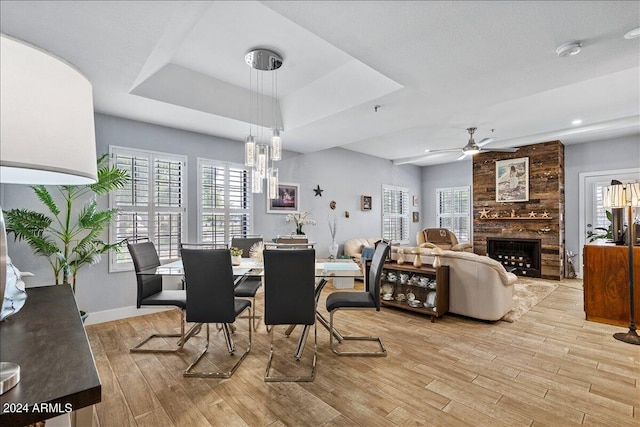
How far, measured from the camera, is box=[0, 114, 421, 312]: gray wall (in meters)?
3.46

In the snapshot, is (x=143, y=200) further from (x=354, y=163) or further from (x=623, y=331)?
(x=623, y=331)

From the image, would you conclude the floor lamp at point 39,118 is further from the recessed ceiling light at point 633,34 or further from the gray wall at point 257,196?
the gray wall at point 257,196

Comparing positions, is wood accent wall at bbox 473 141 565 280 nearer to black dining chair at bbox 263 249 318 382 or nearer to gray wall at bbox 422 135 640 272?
gray wall at bbox 422 135 640 272

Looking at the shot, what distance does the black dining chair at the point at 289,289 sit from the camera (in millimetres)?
2424

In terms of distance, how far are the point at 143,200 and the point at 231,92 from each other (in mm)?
1841

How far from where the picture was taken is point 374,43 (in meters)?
2.30

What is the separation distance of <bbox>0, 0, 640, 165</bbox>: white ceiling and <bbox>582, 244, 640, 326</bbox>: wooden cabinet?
78.8 inches

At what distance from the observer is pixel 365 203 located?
732 cm

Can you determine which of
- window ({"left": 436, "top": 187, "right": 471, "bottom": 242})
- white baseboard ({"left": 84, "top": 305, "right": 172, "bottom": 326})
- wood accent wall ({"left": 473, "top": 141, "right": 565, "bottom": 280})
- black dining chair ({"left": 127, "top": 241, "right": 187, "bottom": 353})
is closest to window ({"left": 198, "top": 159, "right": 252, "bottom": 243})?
white baseboard ({"left": 84, "top": 305, "right": 172, "bottom": 326})

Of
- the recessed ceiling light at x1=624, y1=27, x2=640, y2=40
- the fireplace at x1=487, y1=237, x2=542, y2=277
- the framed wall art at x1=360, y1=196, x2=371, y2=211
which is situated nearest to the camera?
the recessed ceiling light at x1=624, y1=27, x2=640, y2=40

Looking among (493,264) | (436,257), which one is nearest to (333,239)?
(436,257)

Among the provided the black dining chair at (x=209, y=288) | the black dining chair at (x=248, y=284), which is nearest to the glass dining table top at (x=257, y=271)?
the black dining chair at (x=248, y=284)

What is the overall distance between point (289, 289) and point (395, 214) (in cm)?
621

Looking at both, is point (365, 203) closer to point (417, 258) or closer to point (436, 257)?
point (417, 258)
